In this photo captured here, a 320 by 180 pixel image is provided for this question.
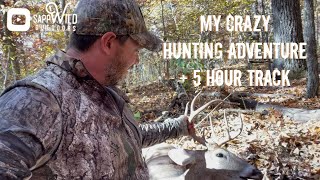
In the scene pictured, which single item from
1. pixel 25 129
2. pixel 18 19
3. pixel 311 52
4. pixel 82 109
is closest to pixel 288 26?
pixel 311 52

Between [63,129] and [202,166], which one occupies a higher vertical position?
[63,129]

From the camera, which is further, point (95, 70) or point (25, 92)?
point (95, 70)

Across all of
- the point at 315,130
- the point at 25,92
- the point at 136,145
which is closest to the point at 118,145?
the point at 136,145

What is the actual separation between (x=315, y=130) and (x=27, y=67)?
7.46 meters

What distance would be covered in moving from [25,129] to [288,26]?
8.42 meters

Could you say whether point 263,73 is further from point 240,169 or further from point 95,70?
point 95,70

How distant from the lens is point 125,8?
1.93m

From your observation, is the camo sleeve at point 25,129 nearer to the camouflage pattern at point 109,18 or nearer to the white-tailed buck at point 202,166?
the camouflage pattern at point 109,18

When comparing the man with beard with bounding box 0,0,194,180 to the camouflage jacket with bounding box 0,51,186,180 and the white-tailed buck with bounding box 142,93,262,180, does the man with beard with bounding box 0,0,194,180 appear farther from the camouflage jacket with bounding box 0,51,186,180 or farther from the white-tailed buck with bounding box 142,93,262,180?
the white-tailed buck with bounding box 142,93,262,180

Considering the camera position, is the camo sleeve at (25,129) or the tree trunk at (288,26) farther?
the tree trunk at (288,26)

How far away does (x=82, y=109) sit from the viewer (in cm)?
172

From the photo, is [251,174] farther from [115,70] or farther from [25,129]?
[25,129]

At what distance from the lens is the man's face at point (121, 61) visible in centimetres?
192

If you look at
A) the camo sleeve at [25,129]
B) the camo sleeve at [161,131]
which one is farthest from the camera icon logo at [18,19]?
the camo sleeve at [25,129]
